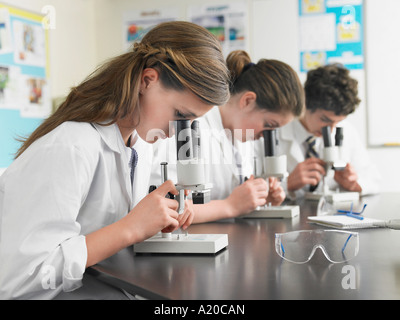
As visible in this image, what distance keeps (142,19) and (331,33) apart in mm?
Result: 1690

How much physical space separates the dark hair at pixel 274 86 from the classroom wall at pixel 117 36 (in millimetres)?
1866

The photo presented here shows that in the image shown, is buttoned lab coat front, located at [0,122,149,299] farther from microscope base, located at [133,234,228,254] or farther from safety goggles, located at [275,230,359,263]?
safety goggles, located at [275,230,359,263]

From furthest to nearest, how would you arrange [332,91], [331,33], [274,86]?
[331,33] → [332,91] → [274,86]

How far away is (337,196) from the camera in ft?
7.16

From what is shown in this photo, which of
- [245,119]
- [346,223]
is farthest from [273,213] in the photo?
[245,119]

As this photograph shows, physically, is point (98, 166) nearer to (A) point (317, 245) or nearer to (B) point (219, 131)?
(A) point (317, 245)

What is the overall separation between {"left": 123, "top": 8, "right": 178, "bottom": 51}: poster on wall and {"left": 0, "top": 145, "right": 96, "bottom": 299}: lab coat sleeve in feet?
10.7

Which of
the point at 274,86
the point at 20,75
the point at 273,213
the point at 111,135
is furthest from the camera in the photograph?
the point at 20,75

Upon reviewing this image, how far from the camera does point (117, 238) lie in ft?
3.39

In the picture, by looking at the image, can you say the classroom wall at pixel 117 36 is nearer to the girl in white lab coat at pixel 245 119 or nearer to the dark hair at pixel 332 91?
the dark hair at pixel 332 91

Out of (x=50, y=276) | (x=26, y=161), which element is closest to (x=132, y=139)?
(x=26, y=161)

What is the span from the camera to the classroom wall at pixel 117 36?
12.1ft

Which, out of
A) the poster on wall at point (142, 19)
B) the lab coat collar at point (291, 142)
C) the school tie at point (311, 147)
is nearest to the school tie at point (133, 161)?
the lab coat collar at point (291, 142)

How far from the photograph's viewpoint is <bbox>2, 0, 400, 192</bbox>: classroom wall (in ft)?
12.1
